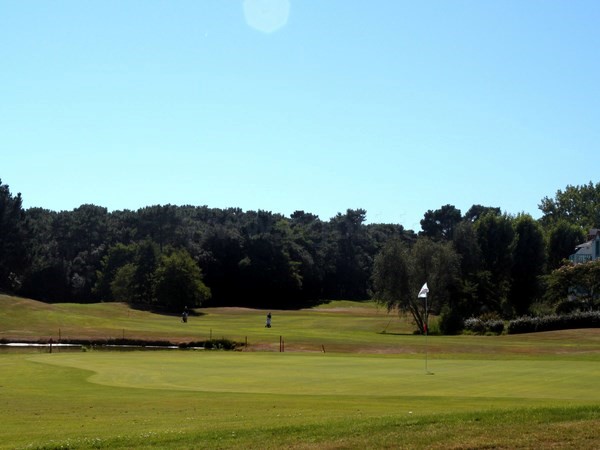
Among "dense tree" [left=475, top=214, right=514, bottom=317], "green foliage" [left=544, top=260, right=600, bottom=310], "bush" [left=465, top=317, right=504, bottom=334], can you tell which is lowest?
"bush" [left=465, top=317, right=504, bottom=334]

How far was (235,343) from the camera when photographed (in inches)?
2448

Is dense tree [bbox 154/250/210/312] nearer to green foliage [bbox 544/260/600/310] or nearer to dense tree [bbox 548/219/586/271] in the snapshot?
green foliage [bbox 544/260/600/310]

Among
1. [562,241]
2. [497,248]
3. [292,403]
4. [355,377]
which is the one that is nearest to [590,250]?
[497,248]

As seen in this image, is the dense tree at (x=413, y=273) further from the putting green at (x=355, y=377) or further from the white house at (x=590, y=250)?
the putting green at (x=355, y=377)

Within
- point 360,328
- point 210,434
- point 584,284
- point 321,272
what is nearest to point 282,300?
point 321,272

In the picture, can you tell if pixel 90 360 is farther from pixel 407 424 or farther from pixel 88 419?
pixel 407 424

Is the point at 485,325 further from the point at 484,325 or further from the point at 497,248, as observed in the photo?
the point at 497,248

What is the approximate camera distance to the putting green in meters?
26.2

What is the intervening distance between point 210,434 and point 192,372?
20974 millimetres

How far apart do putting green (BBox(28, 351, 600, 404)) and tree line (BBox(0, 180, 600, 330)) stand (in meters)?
44.6

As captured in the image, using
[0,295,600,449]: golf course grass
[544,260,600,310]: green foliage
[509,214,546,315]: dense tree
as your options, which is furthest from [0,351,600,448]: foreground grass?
[509,214,546,315]: dense tree

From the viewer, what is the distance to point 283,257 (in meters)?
141

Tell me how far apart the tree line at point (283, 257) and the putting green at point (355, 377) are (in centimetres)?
4455

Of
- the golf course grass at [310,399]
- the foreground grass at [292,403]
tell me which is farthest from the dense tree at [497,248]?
the foreground grass at [292,403]
